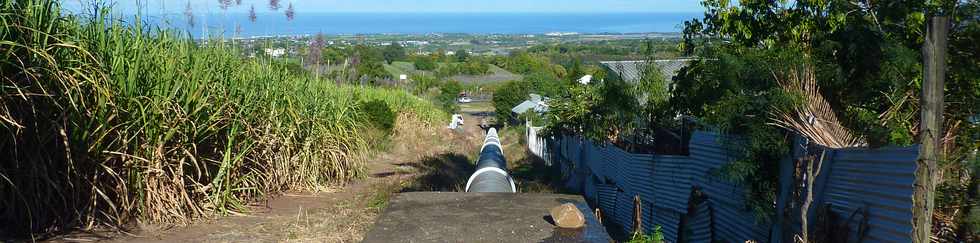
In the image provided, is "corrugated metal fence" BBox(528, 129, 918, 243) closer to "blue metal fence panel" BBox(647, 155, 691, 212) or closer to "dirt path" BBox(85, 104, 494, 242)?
"blue metal fence panel" BBox(647, 155, 691, 212)

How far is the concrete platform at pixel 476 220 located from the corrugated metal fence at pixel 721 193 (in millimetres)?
1699

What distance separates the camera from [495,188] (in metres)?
9.48

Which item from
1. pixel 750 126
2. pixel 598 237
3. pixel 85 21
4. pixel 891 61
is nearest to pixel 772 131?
pixel 750 126

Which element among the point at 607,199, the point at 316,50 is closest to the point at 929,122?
the point at 607,199

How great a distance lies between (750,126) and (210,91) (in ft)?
17.8

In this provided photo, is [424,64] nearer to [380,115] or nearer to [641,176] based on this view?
[380,115]

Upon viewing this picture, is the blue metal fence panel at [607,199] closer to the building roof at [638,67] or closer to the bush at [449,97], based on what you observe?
the building roof at [638,67]

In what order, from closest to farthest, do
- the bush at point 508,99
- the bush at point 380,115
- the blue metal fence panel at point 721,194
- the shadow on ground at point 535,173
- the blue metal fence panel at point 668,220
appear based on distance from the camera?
the blue metal fence panel at point 721,194 < the blue metal fence panel at point 668,220 < the shadow on ground at point 535,173 < the bush at point 380,115 < the bush at point 508,99

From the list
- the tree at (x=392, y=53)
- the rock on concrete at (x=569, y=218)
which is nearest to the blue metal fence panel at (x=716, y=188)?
the rock on concrete at (x=569, y=218)

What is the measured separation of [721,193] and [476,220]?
320 centimetres

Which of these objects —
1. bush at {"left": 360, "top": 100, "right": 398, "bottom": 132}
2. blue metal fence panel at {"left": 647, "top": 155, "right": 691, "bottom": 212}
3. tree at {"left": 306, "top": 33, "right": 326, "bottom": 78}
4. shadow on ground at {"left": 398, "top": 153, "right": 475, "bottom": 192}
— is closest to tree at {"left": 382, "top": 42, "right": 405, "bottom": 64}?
bush at {"left": 360, "top": 100, "right": 398, "bottom": 132}

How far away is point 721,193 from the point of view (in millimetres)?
8859

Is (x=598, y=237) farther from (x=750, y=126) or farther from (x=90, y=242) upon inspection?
(x=90, y=242)

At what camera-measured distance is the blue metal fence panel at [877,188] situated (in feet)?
17.8
